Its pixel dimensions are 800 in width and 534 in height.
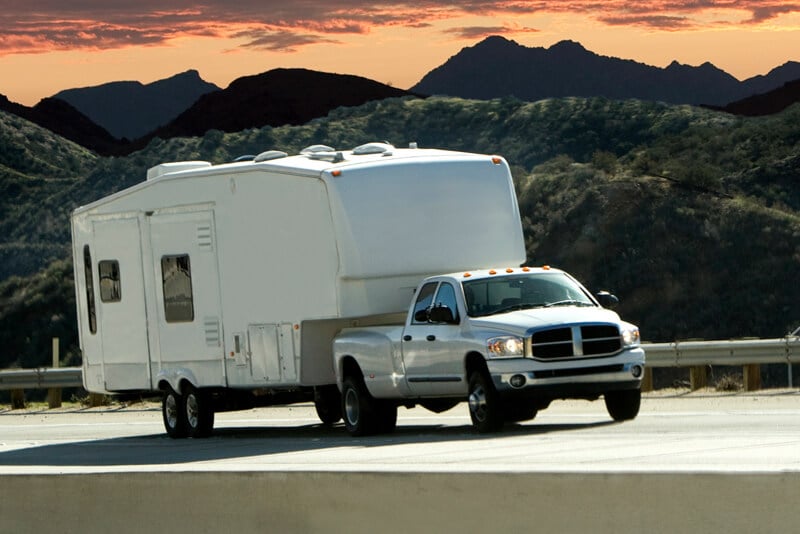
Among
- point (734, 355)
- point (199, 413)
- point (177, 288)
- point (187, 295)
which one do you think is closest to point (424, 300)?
point (187, 295)

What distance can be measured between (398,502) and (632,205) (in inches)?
1618

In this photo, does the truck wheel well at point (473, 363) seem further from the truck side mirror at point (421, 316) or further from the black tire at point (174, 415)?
the black tire at point (174, 415)

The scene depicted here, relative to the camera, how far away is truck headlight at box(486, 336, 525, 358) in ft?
52.8

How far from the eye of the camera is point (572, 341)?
16234 millimetres

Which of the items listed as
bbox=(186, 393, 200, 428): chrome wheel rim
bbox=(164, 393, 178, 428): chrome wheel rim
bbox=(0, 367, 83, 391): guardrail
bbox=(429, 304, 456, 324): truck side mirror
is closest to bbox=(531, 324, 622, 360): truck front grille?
bbox=(429, 304, 456, 324): truck side mirror

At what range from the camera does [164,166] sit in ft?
67.8

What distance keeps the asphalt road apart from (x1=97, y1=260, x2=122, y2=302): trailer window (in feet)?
6.52

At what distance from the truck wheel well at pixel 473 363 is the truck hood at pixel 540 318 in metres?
0.32

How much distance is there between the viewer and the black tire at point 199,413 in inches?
790

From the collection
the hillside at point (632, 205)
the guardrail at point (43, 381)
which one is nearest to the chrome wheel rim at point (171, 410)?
the guardrail at point (43, 381)

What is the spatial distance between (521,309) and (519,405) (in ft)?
3.41

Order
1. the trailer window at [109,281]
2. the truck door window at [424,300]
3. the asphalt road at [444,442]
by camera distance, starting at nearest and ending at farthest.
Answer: the asphalt road at [444,442]
the truck door window at [424,300]
the trailer window at [109,281]

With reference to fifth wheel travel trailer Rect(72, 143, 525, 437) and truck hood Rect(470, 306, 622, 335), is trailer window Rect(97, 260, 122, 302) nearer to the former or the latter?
→ fifth wheel travel trailer Rect(72, 143, 525, 437)

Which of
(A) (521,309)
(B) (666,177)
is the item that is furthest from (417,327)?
(B) (666,177)
